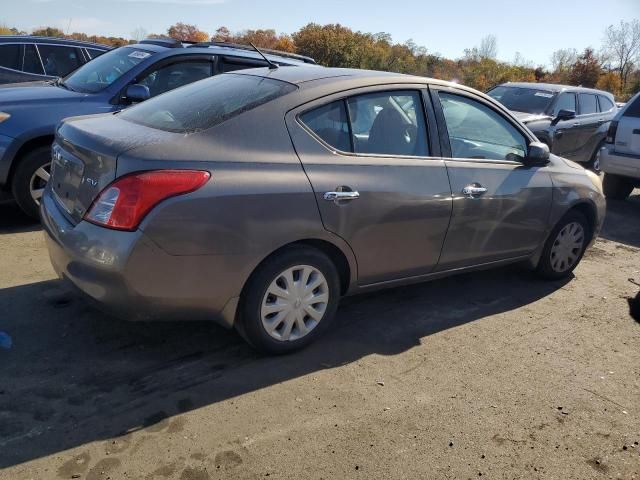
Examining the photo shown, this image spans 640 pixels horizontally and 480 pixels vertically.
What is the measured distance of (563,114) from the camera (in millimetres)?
9508

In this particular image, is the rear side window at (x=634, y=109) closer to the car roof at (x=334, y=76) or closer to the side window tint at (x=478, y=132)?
the side window tint at (x=478, y=132)

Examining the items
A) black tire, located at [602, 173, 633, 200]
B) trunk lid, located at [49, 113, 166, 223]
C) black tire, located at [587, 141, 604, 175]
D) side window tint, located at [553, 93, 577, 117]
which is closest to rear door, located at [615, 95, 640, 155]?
black tire, located at [602, 173, 633, 200]

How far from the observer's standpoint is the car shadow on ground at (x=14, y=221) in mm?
5426

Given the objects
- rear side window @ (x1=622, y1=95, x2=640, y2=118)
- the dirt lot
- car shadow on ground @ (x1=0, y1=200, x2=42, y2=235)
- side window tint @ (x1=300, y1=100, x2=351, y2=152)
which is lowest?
the dirt lot

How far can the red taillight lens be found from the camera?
2893 mm

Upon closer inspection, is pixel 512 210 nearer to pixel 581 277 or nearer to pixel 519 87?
pixel 581 277

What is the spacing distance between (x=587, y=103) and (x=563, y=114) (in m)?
1.72

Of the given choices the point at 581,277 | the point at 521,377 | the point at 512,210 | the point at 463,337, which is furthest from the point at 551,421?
the point at 581,277

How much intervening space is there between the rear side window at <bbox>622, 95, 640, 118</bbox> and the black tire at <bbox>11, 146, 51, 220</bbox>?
770cm

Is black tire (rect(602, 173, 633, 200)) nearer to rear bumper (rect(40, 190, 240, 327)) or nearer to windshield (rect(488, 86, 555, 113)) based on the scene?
windshield (rect(488, 86, 555, 113))

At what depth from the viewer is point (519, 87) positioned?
35.0 feet

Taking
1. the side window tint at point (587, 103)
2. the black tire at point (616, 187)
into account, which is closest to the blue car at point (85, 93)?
the black tire at point (616, 187)

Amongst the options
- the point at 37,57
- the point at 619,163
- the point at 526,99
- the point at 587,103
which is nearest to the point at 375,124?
the point at 619,163

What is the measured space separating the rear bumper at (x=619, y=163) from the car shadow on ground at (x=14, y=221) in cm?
765
